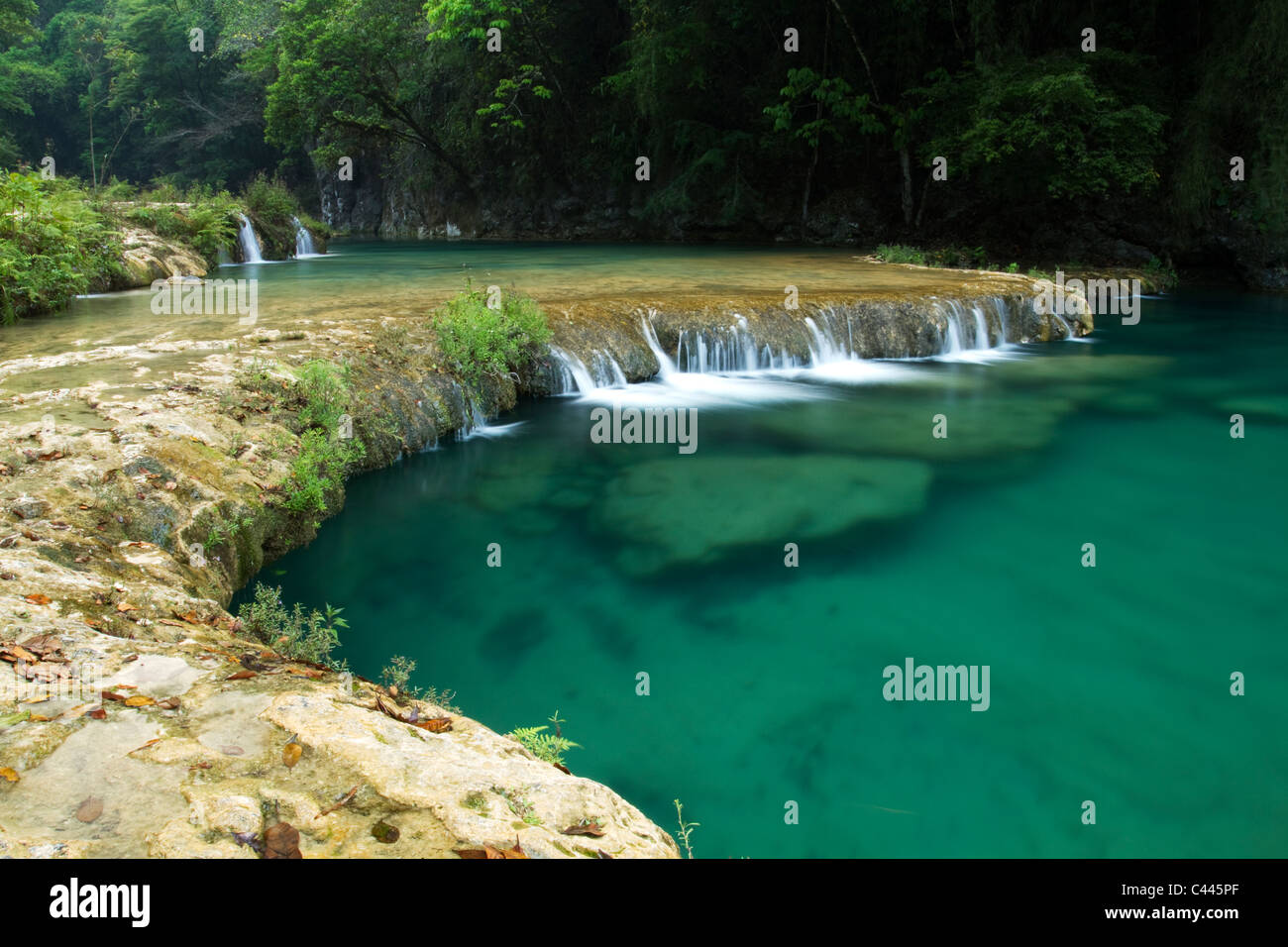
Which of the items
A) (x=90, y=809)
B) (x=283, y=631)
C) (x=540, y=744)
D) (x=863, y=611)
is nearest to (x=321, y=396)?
(x=283, y=631)

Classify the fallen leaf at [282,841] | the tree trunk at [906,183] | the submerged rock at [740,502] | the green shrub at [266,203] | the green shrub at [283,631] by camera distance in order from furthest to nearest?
the tree trunk at [906,183] → the green shrub at [266,203] → the submerged rock at [740,502] → the green shrub at [283,631] → the fallen leaf at [282,841]

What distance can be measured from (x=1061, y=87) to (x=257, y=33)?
3577 cm

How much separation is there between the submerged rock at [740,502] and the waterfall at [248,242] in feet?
48.1

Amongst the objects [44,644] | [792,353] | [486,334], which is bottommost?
[44,644]

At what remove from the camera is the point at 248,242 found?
63.8 ft

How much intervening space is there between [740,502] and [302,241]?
63.3 feet

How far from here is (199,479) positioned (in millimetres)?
5629

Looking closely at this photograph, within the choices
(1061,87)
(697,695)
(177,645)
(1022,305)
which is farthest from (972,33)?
(177,645)

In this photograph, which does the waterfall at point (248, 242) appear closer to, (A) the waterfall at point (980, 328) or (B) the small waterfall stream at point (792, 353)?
(B) the small waterfall stream at point (792, 353)

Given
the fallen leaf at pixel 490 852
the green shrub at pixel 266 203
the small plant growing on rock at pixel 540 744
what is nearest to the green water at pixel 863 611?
the small plant growing on rock at pixel 540 744

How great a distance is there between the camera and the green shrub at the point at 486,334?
9562 mm

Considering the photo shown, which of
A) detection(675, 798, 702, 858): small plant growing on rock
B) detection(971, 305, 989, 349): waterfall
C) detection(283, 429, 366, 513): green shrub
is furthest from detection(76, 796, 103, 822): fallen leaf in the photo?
detection(971, 305, 989, 349): waterfall

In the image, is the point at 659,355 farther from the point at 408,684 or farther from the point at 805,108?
the point at 805,108
